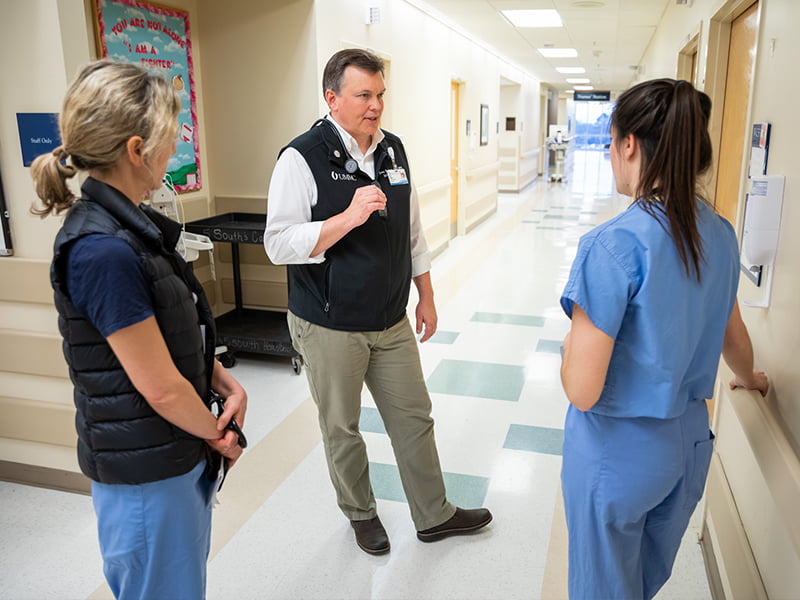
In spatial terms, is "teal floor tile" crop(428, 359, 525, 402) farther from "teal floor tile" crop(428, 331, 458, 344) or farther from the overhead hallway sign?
the overhead hallway sign

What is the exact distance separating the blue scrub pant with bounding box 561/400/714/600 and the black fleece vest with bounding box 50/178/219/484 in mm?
840

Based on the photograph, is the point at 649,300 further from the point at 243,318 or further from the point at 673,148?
the point at 243,318

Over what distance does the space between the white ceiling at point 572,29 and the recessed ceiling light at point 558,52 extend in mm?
134

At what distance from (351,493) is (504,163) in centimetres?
1322

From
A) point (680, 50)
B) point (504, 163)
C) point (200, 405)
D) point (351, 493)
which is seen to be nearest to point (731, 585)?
point (351, 493)

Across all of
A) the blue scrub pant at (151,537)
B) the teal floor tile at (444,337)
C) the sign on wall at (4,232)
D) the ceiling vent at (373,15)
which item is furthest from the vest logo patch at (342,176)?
the ceiling vent at (373,15)

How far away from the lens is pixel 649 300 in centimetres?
128

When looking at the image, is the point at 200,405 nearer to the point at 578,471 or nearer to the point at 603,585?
the point at 578,471

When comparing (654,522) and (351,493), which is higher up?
(654,522)

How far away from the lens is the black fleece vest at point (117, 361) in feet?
4.08

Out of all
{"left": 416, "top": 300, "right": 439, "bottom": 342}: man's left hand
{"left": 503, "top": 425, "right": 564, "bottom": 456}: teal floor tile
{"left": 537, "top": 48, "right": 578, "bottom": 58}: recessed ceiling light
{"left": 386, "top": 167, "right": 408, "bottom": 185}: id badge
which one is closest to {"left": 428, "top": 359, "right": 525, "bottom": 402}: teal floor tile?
{"left": 503, "top": 425, "right": 564, "bottom": 456}: teal floor tile

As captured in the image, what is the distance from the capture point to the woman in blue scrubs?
4.13 feet

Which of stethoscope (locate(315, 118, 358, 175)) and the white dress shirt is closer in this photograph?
the white dress shirt

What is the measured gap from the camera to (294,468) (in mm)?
3059
